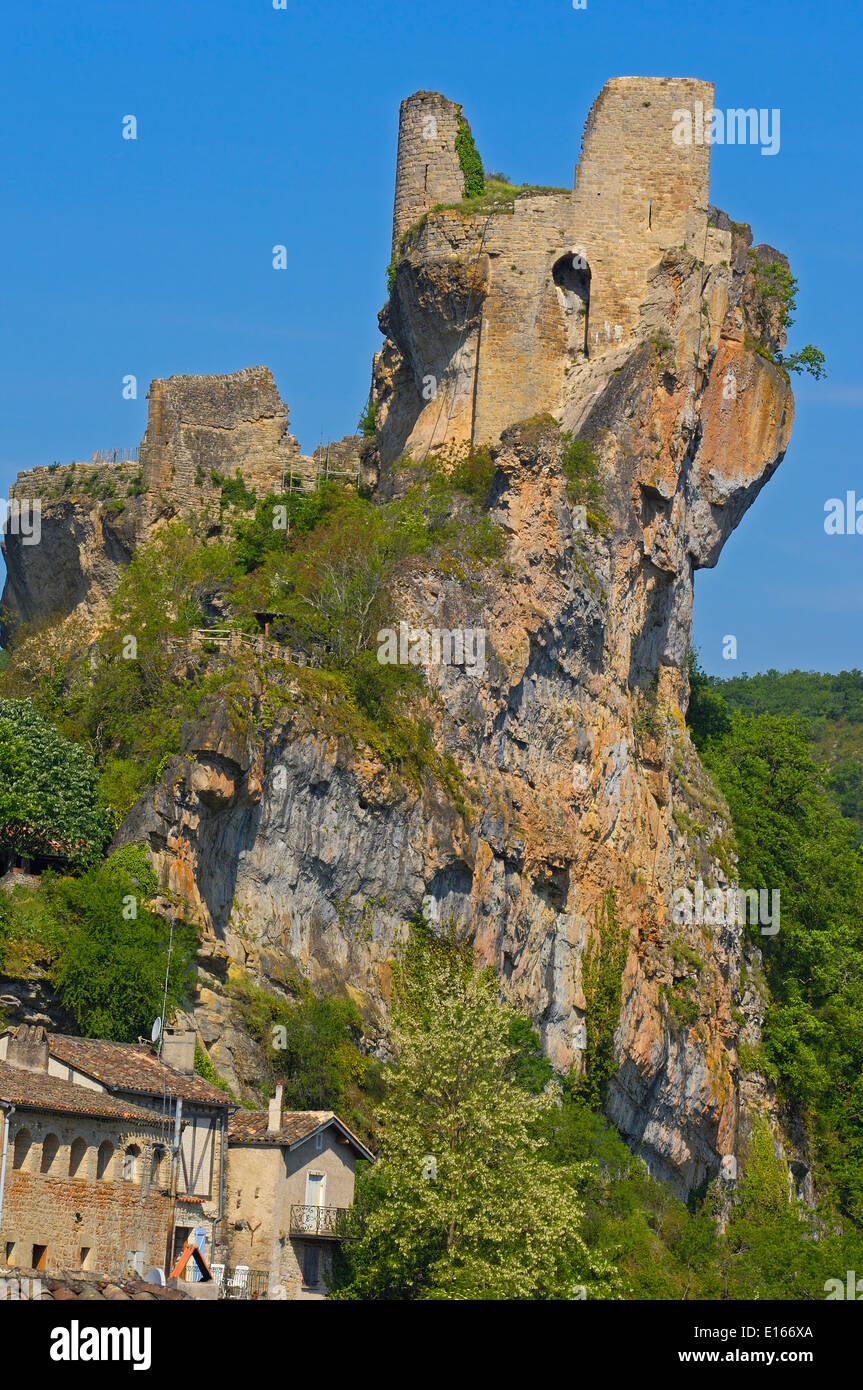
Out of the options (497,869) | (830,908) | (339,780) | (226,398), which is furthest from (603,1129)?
(226,398)

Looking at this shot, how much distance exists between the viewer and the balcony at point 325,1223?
41.5m

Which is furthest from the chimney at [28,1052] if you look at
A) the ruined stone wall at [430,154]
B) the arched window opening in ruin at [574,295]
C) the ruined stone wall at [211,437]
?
the ruined stone wall at [430,154]

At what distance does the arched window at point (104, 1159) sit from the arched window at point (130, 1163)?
32cm

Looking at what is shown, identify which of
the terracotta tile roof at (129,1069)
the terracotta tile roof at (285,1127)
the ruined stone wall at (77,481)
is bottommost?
the terracotta tile roof at (285,1127)

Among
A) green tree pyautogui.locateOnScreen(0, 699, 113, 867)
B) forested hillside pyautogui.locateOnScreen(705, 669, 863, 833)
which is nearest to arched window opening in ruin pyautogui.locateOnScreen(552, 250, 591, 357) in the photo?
green tree pyautogui.locateOnScreen(0, 699, 113, 867)

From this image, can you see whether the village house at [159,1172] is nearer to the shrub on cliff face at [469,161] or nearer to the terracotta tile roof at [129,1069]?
the terracotta tile roof at [129,1069]

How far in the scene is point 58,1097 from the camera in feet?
124

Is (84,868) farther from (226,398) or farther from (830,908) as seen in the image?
(830,908)

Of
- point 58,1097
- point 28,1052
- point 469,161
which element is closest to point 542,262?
point 469,161

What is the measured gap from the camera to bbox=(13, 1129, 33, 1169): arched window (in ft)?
119

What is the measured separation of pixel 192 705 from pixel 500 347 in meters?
18.5

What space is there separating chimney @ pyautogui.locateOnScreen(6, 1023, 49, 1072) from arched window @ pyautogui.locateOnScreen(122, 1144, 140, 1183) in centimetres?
206

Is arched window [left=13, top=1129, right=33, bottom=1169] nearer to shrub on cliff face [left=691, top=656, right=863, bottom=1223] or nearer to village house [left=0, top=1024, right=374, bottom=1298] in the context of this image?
village house [left=0, top=1024, right=374, bottom=1298]
